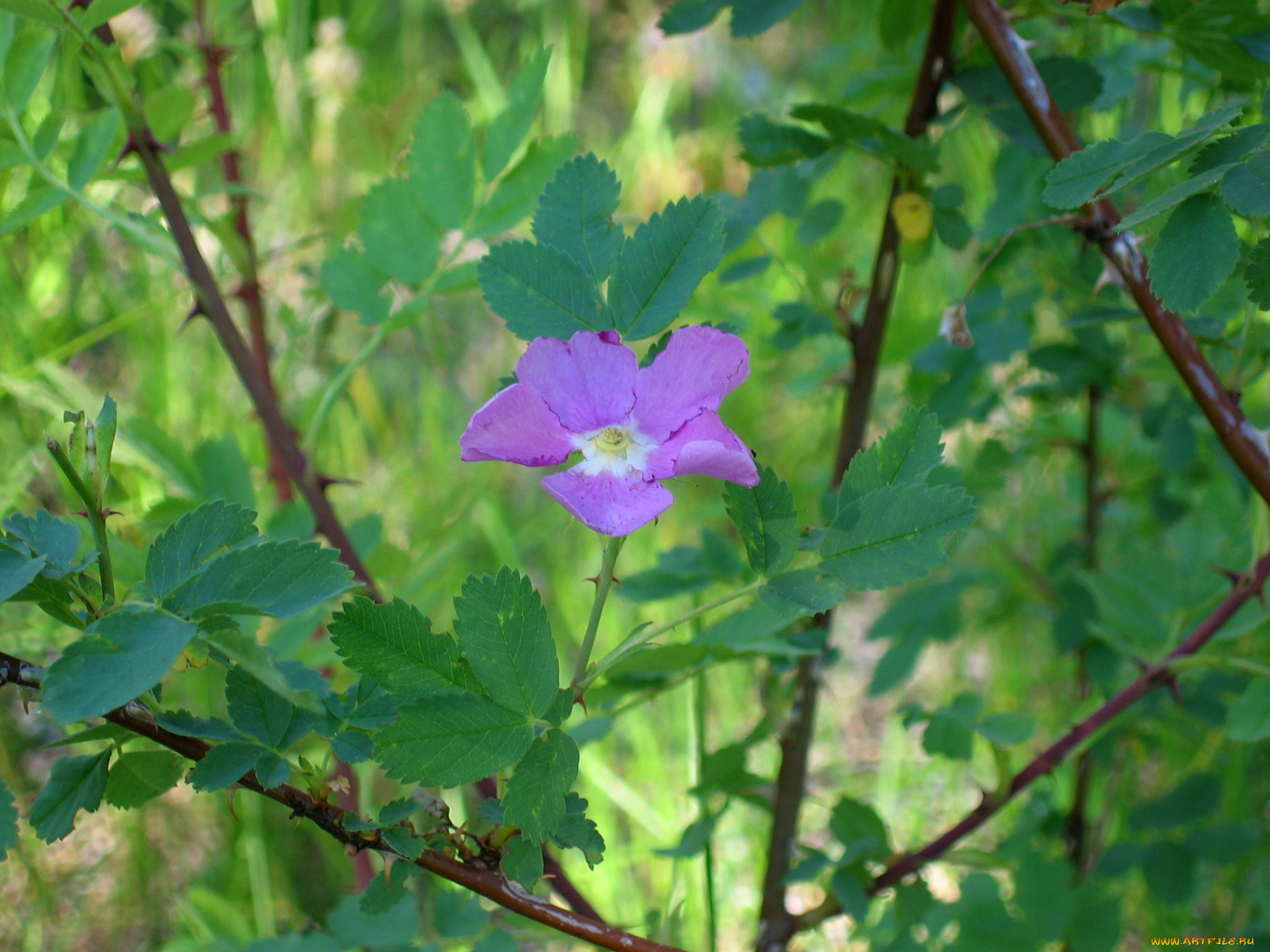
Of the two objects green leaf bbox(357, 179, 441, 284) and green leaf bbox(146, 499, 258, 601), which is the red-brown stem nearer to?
green leaf bbox(357, 179, 441, 284)

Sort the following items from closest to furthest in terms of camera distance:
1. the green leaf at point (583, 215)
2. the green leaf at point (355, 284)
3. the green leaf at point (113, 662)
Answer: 1. the green leaf at point (113, 662)
2. the green leaf at point (583, 215)
3. the green leaf at point (355, 284)

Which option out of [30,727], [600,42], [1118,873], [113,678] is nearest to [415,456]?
[30,727]

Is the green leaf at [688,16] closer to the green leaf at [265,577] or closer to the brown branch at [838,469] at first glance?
the brown branch at [838,469]

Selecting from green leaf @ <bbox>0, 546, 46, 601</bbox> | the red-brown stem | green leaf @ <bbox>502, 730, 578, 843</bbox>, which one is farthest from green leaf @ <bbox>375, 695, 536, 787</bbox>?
the red-brown stem

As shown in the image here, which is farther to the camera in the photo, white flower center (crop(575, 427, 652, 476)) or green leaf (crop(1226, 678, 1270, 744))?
green leaf (crop(1226, 678, 1270, 744))

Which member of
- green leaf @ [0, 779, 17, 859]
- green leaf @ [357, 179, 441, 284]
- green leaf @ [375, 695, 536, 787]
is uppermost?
green leaf @ [357, 179, 441, 284]

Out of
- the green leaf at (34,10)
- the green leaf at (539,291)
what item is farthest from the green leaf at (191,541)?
the green leaf at (34,10)
